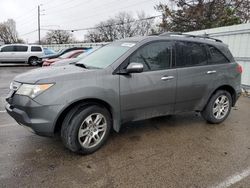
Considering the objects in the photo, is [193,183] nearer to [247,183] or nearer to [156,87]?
[247,183]

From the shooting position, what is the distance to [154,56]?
12.4ft

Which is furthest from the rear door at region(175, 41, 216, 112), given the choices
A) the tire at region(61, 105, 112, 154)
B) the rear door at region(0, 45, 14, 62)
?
the rear door at region(0, 45, 14, 62)

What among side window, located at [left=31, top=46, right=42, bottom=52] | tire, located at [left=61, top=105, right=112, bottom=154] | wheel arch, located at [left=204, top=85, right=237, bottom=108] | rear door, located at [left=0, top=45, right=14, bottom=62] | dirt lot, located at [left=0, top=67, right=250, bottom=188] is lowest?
dirt lot, located at [left=0, top=67, right=250, bottom=188]

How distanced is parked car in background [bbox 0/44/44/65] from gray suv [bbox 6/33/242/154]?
15188 mm

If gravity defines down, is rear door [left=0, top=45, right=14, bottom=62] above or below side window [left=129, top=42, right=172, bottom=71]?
above

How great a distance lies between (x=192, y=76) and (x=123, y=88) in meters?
1.46

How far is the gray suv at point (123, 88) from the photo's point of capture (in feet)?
9.77

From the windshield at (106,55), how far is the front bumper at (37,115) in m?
1.07

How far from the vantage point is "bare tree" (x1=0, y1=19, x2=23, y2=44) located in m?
73.8

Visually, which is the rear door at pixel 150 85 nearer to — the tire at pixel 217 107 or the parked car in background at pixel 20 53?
the tire at pixel 217 107

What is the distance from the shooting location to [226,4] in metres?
21.4

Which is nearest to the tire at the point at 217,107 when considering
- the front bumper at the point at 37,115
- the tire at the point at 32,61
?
the front bumper at the point at 37,115

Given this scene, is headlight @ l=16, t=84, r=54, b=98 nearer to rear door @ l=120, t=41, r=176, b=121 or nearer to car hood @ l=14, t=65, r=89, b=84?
car hood @ l=14, t=65, r=89, b=84

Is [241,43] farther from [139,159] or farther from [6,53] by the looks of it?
[6,53]
